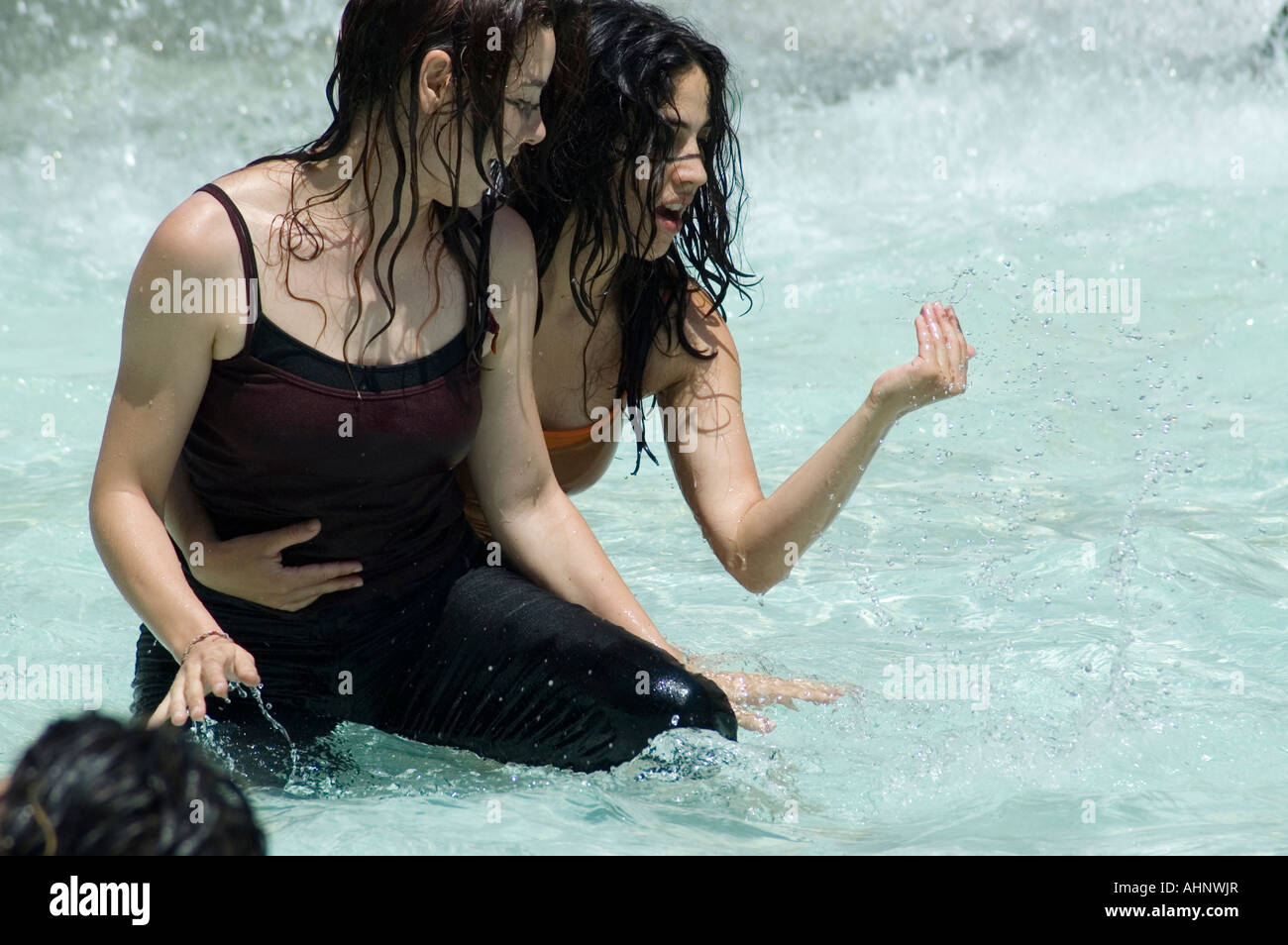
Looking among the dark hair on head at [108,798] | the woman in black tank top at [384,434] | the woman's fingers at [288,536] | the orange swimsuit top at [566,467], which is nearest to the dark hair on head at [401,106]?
the woman in black tank top at [384,434]

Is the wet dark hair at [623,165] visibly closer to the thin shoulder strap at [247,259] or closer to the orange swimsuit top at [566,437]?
the orange swimsuit top at [566,437]

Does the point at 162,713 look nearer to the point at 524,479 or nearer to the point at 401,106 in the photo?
the point at 524,479

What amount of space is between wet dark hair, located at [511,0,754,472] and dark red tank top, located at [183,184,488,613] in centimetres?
35

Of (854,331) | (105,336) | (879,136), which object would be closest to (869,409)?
(854,331)

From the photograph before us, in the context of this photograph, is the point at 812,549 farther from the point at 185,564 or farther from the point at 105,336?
the point at 105,336

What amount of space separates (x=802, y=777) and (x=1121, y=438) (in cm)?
281

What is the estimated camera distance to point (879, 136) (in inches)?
379

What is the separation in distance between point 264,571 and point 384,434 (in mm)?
311

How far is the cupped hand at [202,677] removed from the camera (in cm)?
214

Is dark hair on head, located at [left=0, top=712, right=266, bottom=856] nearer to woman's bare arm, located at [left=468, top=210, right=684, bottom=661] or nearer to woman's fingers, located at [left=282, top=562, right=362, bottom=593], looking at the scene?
woman's fingers, located at [left=282, top=562, right=362, bottom=593]

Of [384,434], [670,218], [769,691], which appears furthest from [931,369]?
[384,434]

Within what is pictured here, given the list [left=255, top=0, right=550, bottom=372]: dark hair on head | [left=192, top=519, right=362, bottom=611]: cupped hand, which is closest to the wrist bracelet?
[left=192, top=519, right=362, bottom=611]: cupped hand

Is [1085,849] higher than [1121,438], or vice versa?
[1121,438]

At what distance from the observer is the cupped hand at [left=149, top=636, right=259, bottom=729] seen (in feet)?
7.02
